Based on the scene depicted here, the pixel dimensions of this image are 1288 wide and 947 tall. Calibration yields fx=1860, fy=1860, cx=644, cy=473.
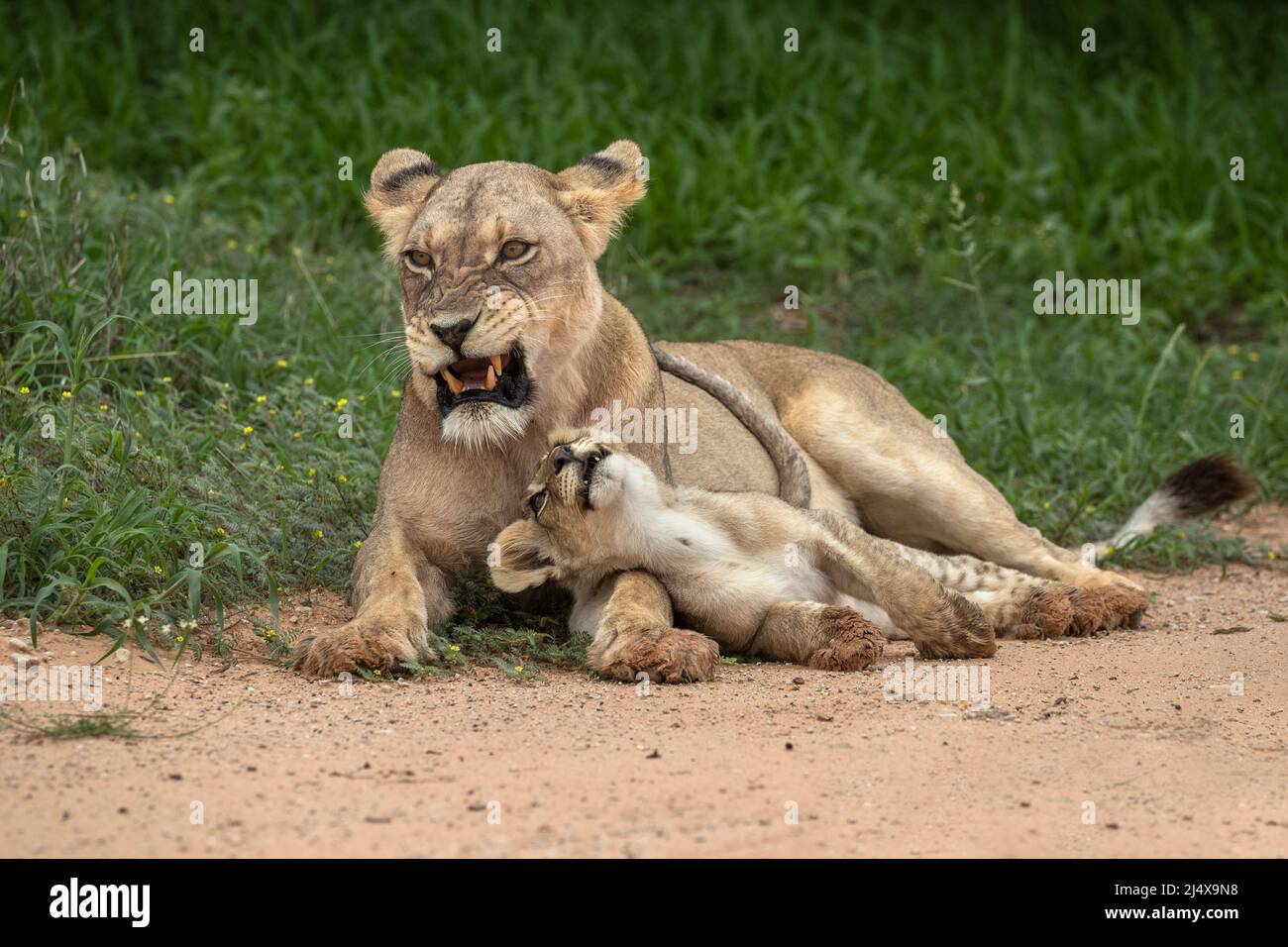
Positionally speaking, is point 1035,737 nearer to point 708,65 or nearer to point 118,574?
point 118,574

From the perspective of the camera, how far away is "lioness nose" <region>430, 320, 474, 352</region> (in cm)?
554

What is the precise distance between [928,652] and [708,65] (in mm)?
7023

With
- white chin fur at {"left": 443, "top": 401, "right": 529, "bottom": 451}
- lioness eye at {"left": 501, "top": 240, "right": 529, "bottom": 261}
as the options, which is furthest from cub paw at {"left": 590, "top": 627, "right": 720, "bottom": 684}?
lioness eye at {"left": 501, "top": 240, "right": 529, "bottom": 261}

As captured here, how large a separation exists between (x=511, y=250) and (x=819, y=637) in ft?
5.09

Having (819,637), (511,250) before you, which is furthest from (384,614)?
(819,637)

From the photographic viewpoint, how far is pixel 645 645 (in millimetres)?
5445

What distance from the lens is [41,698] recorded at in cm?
486

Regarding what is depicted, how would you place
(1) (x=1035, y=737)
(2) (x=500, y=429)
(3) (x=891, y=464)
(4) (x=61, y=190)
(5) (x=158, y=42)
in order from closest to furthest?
(1) (x=1035, y=737) → (2) (x=500, y=429) → (3) (x=891, y=464) → (4) (x=61, y=190) → (5) (x=158, y=42)

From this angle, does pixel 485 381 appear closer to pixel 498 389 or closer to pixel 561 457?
pixel 498 389

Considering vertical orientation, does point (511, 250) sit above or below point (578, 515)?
above

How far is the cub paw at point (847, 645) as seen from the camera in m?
5.64

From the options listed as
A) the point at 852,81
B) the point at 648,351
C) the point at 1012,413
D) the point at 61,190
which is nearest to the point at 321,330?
the point at 61,190

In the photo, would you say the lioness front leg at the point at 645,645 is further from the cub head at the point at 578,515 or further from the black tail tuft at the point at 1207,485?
the black tail tuft at the point at 1207,485

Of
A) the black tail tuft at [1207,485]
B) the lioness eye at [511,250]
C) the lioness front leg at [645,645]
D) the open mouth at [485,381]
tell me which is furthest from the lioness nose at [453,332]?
the black tail tuft at [1207,485]
